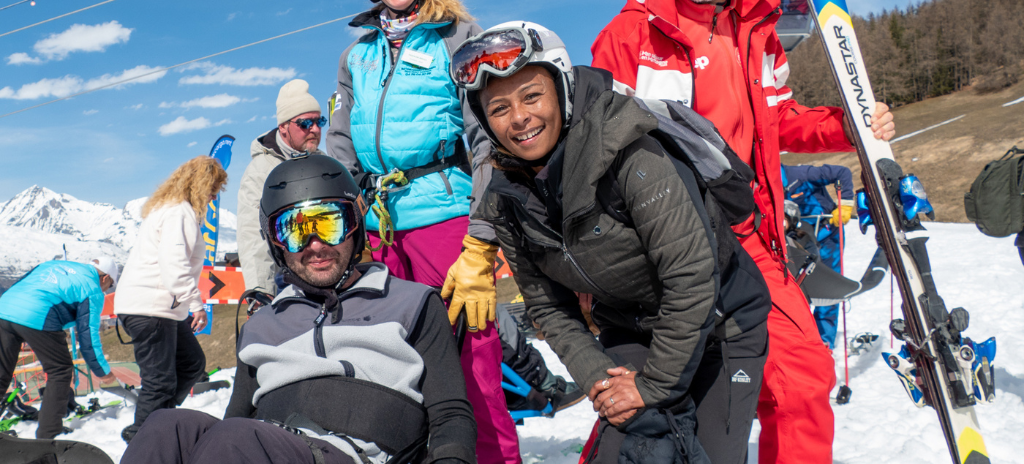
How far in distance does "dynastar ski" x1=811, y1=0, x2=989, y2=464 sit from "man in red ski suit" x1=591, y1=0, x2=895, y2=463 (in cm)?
76

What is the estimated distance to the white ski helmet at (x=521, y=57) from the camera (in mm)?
1749

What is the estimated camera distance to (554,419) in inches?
181

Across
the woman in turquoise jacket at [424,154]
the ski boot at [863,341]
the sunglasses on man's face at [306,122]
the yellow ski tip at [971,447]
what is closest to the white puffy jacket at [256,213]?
the sunglasses on man's face at [306,122]

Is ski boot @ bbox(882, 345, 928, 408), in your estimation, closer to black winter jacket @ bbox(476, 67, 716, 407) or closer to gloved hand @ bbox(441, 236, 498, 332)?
black winter jacket @ bbox(476, 67, 716, 407)

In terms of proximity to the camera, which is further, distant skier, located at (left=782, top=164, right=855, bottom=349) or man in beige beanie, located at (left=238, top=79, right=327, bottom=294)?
distant skier, located at (left=782, top=164, right=855, bottom=349)

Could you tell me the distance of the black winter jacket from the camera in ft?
5.26

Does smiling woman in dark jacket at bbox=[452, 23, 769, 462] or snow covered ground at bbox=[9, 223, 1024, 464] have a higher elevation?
smiling woman in dark jacket at bbox=[452, 23, 769, 462]

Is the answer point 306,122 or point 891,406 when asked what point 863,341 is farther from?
point 306,122

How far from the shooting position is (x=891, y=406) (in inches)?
167

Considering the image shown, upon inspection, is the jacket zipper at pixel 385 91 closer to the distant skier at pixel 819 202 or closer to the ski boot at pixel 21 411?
the distant skier at pixel 819 202

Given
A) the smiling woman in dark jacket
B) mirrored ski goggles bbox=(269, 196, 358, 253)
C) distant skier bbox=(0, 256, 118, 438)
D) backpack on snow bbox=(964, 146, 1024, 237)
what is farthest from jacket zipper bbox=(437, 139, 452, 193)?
distant skier bbox=(0, 256, 118, 438)

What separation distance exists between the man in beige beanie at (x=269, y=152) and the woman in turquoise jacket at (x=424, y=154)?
41.4 inches

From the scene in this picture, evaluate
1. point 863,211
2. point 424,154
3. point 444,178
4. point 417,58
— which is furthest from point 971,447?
point 863,211

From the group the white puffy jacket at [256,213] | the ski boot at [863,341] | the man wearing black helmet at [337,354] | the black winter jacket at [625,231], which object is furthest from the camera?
the ski boot at [863,341]
